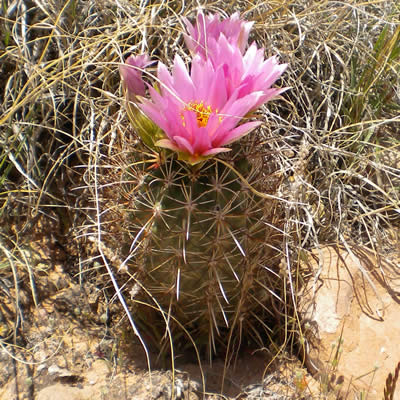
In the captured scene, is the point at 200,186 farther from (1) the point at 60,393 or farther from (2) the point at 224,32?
(1) the point at 60,393

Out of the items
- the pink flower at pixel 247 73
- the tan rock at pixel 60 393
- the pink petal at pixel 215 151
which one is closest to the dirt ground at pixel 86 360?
the tan rock at pixel 60 393

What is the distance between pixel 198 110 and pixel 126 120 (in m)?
0.49

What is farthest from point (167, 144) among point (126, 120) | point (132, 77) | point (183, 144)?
point (126, 120)

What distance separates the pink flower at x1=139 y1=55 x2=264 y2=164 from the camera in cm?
94

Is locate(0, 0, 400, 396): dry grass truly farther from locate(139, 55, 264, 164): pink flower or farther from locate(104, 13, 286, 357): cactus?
locate(139, 55, 264, 164): pink flower

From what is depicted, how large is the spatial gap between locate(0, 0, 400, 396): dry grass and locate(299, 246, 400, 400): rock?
0.06 meters

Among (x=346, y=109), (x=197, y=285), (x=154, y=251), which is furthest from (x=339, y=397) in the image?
(x=346, y=109)

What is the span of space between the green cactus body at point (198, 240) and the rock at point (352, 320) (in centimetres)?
21

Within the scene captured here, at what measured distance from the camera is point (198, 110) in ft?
3.25

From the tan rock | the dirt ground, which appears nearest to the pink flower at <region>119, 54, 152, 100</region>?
the dirt ground

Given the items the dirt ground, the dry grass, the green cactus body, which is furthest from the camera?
the dry grass

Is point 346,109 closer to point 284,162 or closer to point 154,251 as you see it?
point 284,162

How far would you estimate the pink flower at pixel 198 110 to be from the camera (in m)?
0.94

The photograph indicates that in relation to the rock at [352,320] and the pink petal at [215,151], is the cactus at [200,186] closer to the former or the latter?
the pink petal at [215,151]
